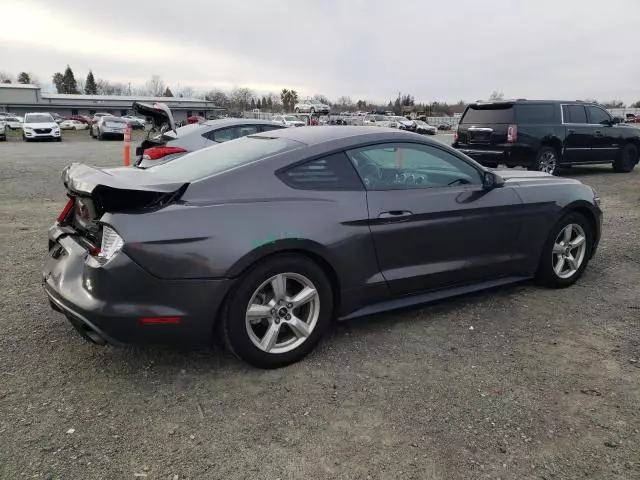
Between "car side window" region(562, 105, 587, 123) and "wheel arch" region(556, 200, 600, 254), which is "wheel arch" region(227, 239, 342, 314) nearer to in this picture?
"wheel arch" region(556, 200, 600, 254)

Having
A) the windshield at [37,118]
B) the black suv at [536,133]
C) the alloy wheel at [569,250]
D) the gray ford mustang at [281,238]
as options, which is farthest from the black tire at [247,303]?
the windshield at [37,118]

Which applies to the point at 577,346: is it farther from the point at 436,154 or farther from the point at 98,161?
the point at 98,161

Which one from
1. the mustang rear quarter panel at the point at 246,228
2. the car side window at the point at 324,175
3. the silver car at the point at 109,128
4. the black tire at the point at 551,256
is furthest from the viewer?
the silver car at the point at 109,128

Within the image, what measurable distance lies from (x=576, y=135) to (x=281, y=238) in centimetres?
1106

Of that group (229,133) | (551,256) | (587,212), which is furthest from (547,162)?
(551,256)

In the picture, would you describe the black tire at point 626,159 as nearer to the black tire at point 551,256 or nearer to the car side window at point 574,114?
the car side window at point 574,114

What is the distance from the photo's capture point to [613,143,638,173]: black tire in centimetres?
1339

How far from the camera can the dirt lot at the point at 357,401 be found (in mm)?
2414

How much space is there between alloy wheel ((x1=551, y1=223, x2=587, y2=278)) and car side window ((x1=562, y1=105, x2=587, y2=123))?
27.1 feet

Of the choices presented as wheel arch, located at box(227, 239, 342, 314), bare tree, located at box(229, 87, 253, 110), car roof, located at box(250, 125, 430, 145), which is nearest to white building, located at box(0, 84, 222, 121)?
bare tree, located at box(229, 87, 253, 110)

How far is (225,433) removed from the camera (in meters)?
2.62

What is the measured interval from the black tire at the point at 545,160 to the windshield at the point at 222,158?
29.3ft

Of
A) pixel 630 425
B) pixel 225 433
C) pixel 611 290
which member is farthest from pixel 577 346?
pixel 225 433

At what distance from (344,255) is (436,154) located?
1226 mm
